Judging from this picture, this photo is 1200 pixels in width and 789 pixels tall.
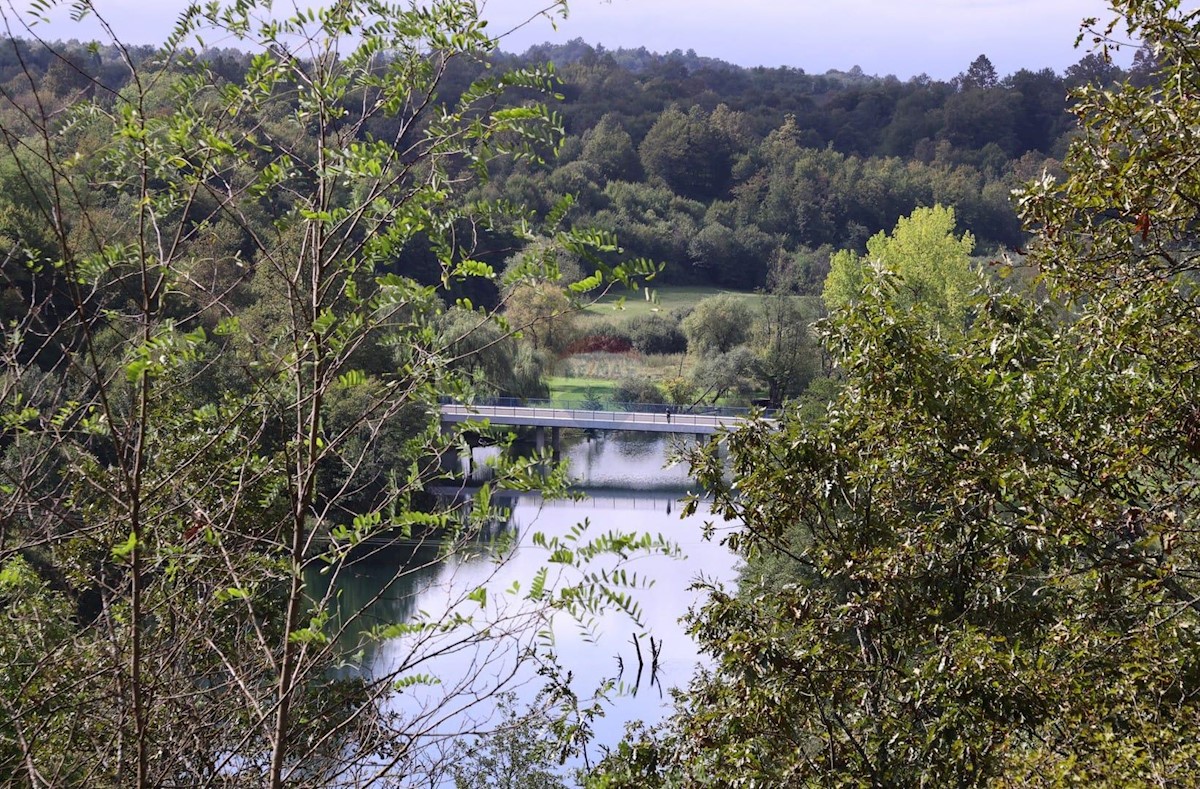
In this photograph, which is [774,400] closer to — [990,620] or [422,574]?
[422,574]

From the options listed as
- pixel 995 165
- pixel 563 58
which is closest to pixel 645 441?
pixel 995 165

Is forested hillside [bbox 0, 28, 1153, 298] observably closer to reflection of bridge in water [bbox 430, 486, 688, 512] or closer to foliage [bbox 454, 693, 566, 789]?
reflection of bridge in water [bbox 430, 486, 688, 512]

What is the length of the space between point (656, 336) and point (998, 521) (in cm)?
2904

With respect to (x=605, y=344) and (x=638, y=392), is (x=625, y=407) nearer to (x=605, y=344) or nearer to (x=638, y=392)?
(x=638, y=392)

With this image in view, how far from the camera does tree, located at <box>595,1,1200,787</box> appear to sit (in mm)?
3186

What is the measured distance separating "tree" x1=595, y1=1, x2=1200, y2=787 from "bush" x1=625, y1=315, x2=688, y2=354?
28252 millimetres

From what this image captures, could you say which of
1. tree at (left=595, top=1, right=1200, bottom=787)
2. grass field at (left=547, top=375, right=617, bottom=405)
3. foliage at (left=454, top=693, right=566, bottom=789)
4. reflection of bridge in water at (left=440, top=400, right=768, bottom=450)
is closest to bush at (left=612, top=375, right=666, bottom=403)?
grass field at (left=547, top=375, right=617, bottom=405)

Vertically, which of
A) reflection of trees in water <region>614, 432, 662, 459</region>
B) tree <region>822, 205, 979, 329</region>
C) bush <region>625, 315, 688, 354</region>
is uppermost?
tree <region>822, 205, 979, 329</region>

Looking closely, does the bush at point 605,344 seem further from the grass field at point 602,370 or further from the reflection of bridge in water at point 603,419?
the reflection of bridge in water at point 603,419

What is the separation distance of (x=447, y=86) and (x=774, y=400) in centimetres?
2010

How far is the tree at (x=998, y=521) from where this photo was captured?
10.5 feet

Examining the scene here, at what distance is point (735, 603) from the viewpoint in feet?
11.9

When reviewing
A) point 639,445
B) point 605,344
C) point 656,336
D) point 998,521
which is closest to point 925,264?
point 639,445

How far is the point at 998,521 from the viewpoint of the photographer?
3680 mm
